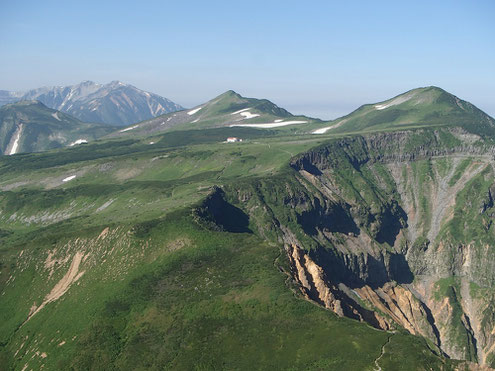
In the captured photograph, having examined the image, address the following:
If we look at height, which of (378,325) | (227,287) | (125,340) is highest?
(227,287)

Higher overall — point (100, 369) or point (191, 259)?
point (191, 259)

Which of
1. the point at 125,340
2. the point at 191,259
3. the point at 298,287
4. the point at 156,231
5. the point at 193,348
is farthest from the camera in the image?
the point at 156,231

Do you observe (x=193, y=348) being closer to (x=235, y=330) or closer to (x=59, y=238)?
(x=235, y=330)

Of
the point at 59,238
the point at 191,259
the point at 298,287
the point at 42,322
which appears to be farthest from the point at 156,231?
the point at 298,287

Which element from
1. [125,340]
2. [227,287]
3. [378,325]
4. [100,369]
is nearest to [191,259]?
[227,287]

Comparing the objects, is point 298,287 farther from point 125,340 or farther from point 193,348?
point 125,340

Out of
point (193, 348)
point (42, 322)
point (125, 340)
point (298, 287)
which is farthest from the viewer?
point (42, 322)

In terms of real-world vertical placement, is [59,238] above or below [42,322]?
above

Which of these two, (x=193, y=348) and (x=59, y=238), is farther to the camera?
(x=59, y=238)

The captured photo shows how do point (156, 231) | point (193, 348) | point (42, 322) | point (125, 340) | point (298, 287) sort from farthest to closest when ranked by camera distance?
point (156, 231) < point (42, 322) < point (298, 287) < point (125, 340) < point (193, 348)
